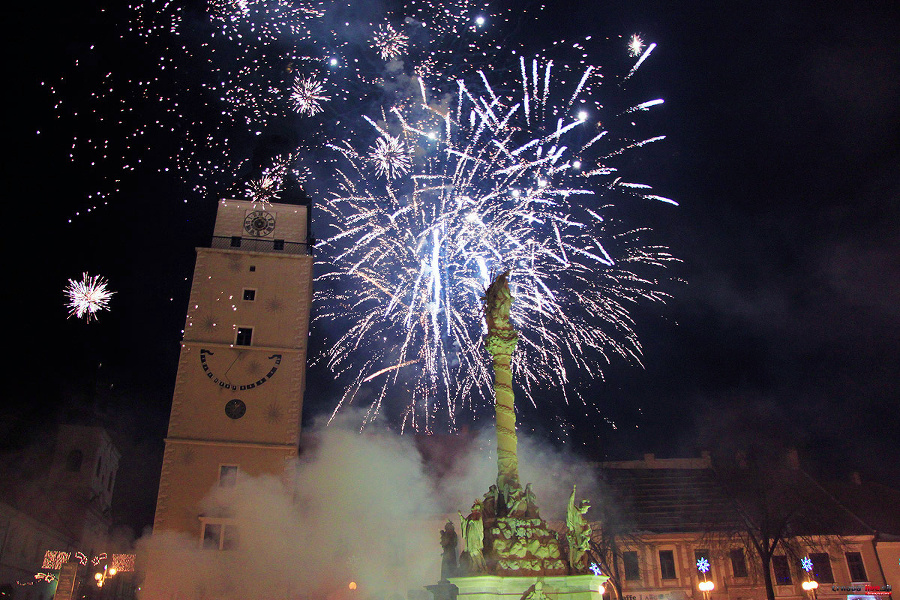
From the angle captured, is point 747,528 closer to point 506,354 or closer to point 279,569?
point 506,354

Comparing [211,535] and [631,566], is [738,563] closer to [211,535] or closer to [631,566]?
[631,566]

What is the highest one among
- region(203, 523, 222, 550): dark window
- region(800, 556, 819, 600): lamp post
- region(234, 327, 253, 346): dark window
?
region(234, 327, 253, 346): dark window

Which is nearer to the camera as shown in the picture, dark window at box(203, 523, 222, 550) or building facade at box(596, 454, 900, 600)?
dark window at box(203, 523, 222, 550)

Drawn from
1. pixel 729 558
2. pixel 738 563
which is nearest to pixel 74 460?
pixel 729 558

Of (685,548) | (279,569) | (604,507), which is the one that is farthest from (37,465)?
(685,548)

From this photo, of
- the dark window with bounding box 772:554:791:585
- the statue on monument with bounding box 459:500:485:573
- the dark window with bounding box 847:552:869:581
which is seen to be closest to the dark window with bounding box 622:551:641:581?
the dark window with bounding box 772:554:791:585

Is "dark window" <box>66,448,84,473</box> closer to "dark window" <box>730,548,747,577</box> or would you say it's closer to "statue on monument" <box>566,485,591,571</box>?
"statue on monument" <box>566,485,591,571</box>

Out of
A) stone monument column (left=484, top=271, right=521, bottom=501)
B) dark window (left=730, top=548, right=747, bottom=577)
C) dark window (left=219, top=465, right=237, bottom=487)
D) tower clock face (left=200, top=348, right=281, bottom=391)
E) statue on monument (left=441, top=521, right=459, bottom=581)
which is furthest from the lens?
dark window (left=730, top=548, right=747, bottom=577)

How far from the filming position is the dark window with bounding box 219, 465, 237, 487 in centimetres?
2339

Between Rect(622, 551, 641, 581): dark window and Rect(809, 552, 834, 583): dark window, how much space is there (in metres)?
7.07

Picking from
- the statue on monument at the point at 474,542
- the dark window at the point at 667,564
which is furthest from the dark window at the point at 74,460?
the dark window at the point at 667,564

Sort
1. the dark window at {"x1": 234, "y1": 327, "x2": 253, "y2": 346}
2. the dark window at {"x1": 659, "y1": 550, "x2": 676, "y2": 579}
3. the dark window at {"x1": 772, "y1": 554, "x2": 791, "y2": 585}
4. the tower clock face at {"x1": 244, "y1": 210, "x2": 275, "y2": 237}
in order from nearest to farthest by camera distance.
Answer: the dark window at {"x1": 234, "y1": 327, "x2": 253, "y2": 346} < the dark window at {"x1": 772, "y1": 554, "x2": 791, "y2": 585} < the dark window at {"x1": 659, "y1": 550, "x2": 676, "y2": 579} < the tower clock face at {"x1": 244, "y1": 210, "x2": 275, "y2": 237}

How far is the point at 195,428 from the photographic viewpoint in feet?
78.7

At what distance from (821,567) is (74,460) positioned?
3785cm
